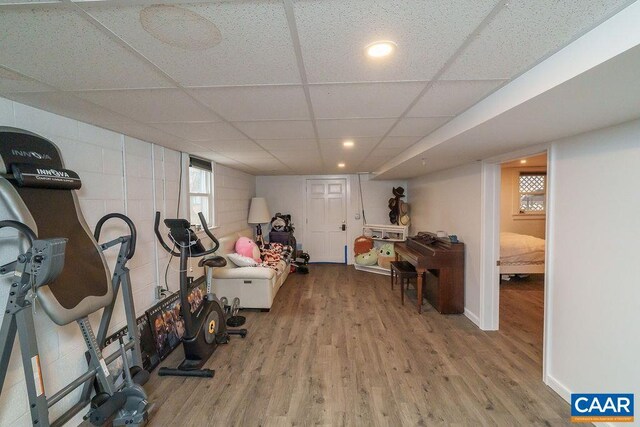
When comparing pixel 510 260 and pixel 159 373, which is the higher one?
pixel 510 260

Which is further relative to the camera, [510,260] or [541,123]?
[510,260]

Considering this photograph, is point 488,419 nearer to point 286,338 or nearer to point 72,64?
point 286,338

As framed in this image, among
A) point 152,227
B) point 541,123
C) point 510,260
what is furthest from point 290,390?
point 510,260

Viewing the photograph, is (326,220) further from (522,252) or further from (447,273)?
(522,252)

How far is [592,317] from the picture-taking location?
6.05 feet

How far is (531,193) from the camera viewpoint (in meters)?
5.90

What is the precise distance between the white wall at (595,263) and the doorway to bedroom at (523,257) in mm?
566

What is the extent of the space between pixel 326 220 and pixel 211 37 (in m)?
5.61

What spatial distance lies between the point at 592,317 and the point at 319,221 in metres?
5.08

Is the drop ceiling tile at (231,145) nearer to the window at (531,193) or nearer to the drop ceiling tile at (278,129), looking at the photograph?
the drop ceiling tile at (278,129)

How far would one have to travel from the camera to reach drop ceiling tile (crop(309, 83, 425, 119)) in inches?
57.4

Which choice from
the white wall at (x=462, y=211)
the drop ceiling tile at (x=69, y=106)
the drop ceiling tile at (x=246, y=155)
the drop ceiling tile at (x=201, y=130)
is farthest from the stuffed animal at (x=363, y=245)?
the drop ceiling tile at (x=69, y=106)

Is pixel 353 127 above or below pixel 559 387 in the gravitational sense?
above

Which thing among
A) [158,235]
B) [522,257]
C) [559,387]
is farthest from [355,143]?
[522,257]
